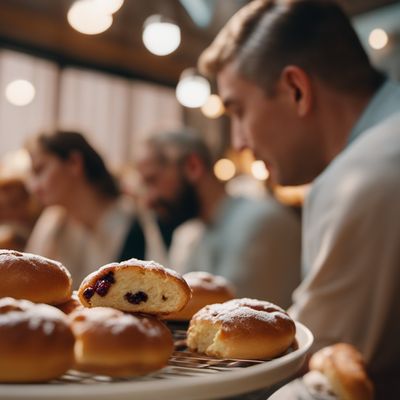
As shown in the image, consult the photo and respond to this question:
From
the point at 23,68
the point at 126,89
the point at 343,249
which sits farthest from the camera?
the point at 126,89

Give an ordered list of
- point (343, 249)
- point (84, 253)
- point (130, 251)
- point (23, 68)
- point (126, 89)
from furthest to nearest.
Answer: point (126, 89)
point (23, 68)
point (84, 253)
point (130, 251)
point (343, 249)

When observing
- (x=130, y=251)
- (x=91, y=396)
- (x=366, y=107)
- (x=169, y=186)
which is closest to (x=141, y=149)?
(x=169, y=186)

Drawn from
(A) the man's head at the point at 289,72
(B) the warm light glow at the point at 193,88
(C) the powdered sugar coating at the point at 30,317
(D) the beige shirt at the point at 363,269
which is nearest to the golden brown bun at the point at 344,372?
(D) the beige shirt at the point at 363,269

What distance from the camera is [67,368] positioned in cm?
63

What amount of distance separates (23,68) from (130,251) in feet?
11.8

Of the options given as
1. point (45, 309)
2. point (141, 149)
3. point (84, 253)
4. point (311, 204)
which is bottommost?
point (84, 253)

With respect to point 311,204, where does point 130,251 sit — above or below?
below

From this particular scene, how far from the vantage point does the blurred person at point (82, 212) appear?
3.12m

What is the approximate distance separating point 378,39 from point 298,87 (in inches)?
132

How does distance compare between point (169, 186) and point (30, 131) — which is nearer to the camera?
point (169, 186)

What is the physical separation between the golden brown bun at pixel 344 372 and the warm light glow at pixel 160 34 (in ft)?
8.59

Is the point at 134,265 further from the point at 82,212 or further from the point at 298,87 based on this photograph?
the point at 82,212

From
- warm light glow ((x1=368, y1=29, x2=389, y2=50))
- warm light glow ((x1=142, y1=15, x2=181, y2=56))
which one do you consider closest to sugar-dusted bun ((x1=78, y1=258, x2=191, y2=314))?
warm light glow ((x1=142, y1=15, x2=181, y2=56))

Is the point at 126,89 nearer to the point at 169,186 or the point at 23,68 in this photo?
the point at 23,68
